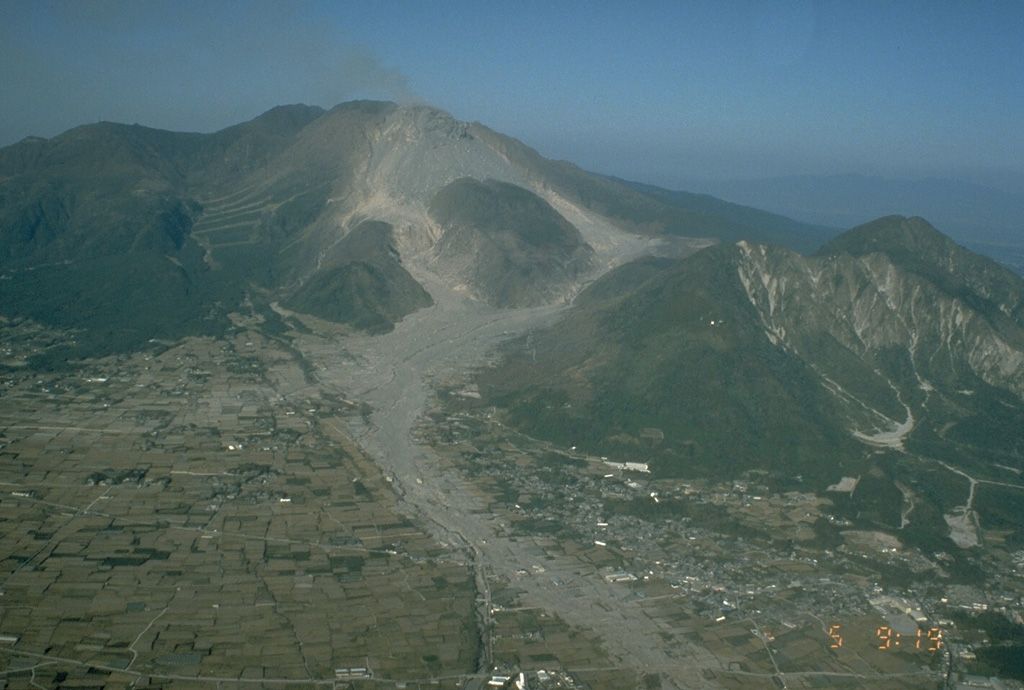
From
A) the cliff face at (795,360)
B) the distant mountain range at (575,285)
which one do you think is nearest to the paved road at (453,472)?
the distant mountain range at (575,285)

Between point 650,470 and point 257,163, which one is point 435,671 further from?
point 257,163

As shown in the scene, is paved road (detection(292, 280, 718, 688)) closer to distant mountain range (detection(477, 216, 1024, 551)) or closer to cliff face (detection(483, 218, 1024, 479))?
distant mountain range (detection(477, 216, 1024, 551))

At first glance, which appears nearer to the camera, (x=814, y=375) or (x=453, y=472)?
(x=453, y=472)

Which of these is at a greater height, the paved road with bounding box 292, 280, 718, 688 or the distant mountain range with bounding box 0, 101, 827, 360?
the distant mountain range with bounding box 0, 101, 827, 360

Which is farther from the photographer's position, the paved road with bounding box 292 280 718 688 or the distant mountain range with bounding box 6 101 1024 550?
the distant mountain range with bounding box 6 101 1024 550
